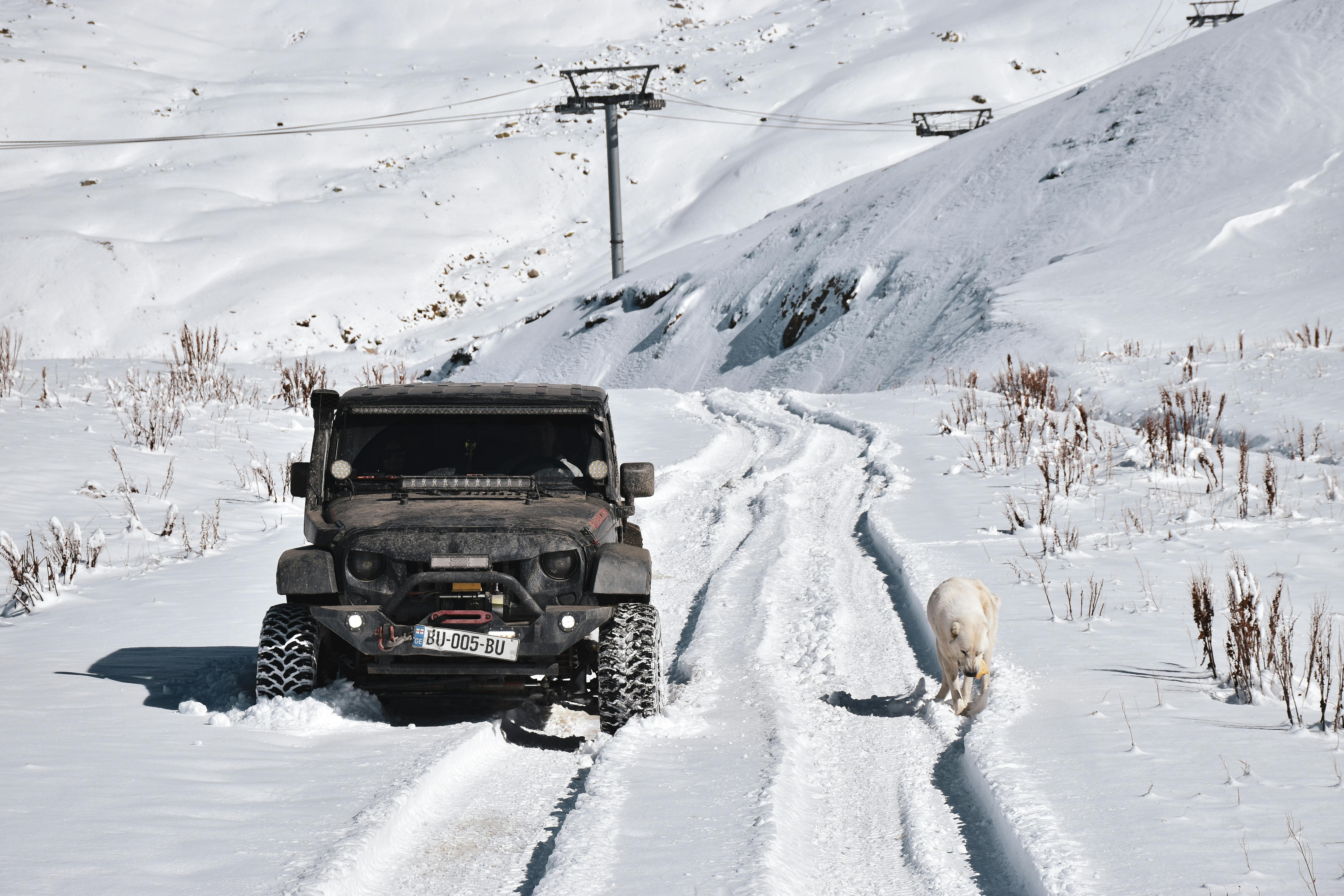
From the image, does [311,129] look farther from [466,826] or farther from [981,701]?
[466,826]

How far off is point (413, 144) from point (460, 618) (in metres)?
65.3

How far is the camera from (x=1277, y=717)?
16.7 ft

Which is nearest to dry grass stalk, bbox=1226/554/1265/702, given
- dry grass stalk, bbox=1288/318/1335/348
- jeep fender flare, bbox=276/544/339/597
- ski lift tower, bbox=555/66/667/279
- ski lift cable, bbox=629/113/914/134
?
jeep fender flare, bbox=276/544/339/597

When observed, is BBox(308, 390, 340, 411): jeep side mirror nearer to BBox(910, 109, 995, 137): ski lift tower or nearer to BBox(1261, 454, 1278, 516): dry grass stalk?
BBox(1261, 454, 1278, 516): dry grass stalk

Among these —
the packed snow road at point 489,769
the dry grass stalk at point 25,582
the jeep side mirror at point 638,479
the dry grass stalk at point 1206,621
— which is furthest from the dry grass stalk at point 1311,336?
the dry grass stalk at point 25,582

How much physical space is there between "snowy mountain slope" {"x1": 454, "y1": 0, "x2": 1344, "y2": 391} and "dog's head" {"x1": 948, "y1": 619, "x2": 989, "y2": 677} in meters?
16.3

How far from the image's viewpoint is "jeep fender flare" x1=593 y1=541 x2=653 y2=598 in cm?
514

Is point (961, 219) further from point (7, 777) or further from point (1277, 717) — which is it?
point (7, 777)

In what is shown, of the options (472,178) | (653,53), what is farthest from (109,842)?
(653,53)

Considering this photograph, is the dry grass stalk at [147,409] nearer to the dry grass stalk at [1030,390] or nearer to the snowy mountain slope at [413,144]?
the dry grass stalk at [1030,390]

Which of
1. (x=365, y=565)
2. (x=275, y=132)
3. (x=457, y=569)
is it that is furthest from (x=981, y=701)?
(x=275, y=132)

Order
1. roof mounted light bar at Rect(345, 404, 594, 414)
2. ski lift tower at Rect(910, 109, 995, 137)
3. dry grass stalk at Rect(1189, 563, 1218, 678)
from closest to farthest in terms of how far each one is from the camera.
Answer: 1. dry grass stalk at Rect(1189, 563, 1218, 678)
2. roof mounted light bar at Rect(345, 404, 594, 414)
3. ski lift tower at Rect(910, 109, 995, 137)

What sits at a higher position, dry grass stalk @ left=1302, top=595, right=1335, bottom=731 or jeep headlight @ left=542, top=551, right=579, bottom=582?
jeep headlight @ left=542, top=551, right=579, bottom=582

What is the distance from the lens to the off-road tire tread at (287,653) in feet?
17.1
